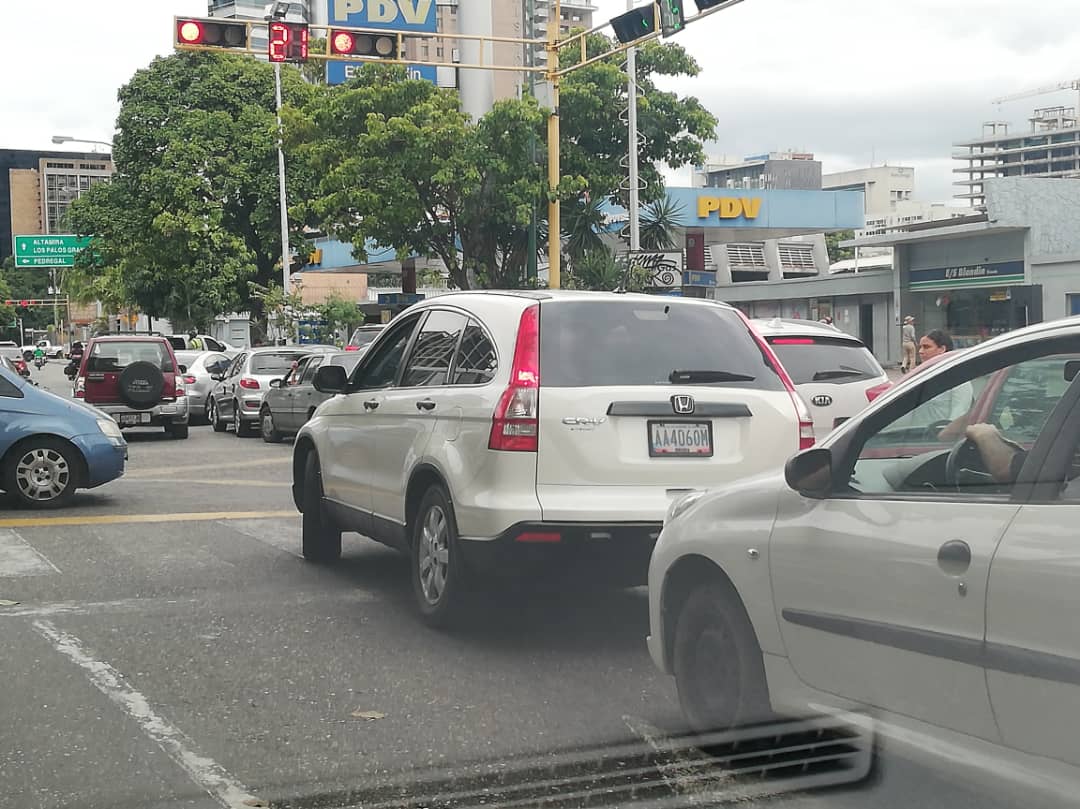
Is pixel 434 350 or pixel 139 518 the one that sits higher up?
pixel 434 350

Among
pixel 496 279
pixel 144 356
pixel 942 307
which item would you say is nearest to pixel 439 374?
pixel 144 356

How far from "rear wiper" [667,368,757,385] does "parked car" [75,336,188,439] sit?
657 inches

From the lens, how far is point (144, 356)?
23.1 meters

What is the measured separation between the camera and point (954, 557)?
3.88 m

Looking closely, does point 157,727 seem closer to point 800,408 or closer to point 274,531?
point 800,408

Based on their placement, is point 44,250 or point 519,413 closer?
point 519,413

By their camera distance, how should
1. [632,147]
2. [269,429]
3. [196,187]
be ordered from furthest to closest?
[196,187]
[632,147]
[269,429]

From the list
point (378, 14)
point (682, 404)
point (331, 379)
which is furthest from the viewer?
point (378, 14)

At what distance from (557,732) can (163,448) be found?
16870mm

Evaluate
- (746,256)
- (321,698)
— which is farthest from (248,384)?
(746,256)

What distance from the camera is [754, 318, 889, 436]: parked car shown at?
11.9m

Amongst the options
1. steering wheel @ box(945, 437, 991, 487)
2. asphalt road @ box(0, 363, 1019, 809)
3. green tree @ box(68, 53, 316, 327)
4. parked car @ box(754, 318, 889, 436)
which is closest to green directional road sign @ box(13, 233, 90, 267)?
green tree @ box(68, 53, 316, 327)

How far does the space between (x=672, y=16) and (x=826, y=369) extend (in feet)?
23.7

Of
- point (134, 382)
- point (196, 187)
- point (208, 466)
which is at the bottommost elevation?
point (208, 466)
